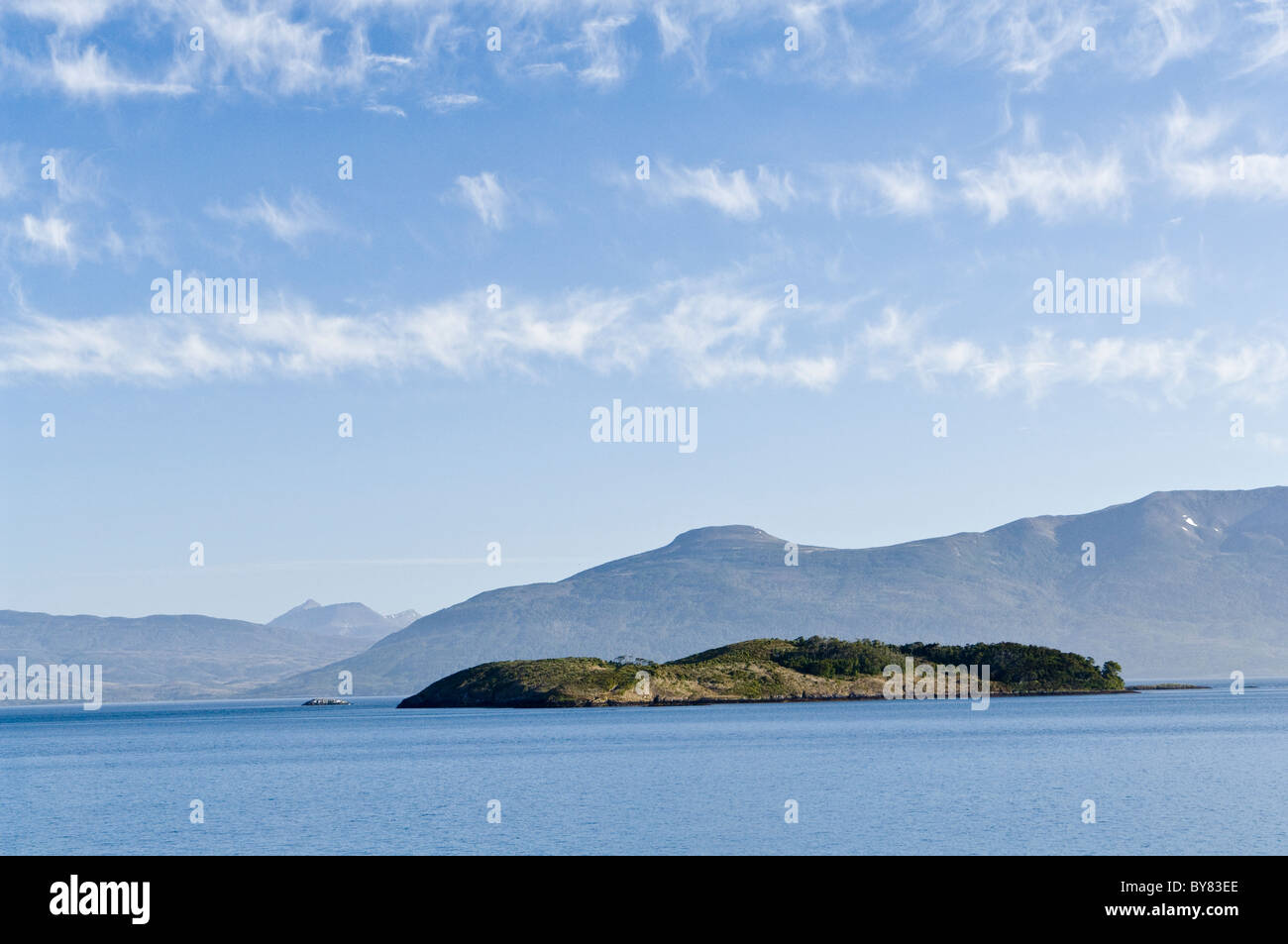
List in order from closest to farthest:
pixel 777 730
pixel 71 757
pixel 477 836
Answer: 1. pixel 477 836
2. pixel 71 757
3. pixel 777 730

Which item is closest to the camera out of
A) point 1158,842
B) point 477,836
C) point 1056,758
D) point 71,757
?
point 1158,842
